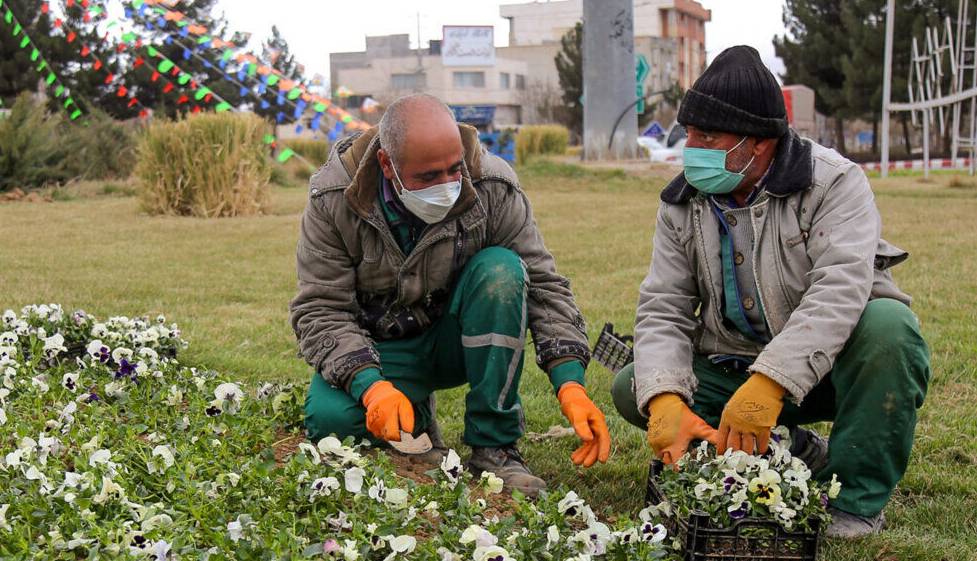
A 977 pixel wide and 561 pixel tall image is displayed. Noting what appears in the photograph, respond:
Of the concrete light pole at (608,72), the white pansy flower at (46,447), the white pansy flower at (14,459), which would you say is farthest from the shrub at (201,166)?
the white pansy flower at (14,459)

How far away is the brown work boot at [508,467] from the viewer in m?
3.38

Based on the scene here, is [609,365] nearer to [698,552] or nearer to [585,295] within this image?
[698,552]

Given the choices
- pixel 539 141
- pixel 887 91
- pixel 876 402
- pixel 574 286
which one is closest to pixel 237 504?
pixel 876 402

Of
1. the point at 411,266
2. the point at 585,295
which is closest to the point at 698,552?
the point at 411,266

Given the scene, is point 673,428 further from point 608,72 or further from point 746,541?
point 608,72

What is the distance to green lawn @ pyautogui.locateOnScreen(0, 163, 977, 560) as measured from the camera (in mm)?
3459

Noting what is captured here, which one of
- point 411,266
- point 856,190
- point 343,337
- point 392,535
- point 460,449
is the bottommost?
point 460,449

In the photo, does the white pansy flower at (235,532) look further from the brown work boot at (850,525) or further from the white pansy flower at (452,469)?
the brown work boot at (850,525)

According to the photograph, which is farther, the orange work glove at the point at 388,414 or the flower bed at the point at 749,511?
the orange work glove at the point at 388,414

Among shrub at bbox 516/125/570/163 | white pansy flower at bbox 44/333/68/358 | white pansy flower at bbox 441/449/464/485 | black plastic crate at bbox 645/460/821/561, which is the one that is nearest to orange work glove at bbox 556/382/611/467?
white pansy flower at bbox 441/449/464/485

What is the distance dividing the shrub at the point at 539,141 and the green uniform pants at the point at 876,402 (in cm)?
2309

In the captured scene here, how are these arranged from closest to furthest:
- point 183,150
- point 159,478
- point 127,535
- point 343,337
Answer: point 127,535 < point 159,478 < point 343,337 < point 183,150

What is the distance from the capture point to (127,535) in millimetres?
2379

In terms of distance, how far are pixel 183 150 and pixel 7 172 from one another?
17.5 ft
